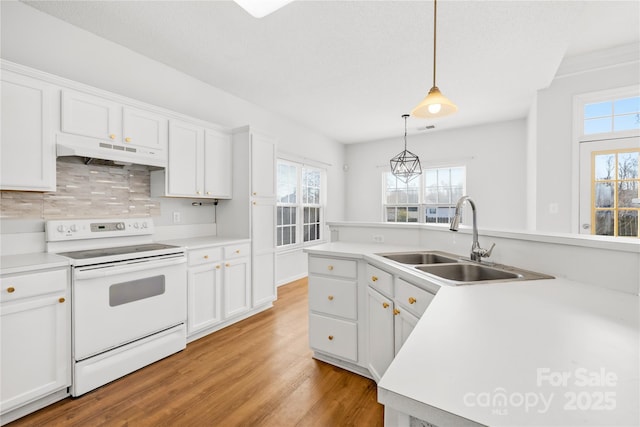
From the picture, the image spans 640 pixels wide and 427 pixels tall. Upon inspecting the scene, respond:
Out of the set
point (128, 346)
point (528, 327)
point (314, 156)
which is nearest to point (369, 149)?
point (314, 156)

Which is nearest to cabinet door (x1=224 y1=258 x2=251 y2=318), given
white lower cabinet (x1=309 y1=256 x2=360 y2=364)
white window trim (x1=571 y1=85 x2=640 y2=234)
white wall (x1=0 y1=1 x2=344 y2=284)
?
white wall (x1=0 y1=1 x2=344 y2=284)

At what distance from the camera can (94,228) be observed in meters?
2.41

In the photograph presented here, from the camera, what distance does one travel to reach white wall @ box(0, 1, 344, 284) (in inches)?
85.1

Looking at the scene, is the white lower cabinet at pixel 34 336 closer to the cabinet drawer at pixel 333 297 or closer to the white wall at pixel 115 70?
the white wall at pixel 115 70

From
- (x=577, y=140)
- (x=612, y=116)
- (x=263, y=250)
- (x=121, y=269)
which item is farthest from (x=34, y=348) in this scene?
(x=612, y=116)

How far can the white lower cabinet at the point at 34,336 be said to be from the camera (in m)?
1.64

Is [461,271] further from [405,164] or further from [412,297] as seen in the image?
[405,164]

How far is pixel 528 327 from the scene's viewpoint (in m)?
0.82

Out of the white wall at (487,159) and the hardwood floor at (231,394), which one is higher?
the white wall at (487,159)

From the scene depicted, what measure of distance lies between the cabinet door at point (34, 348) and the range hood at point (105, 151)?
3.26ft

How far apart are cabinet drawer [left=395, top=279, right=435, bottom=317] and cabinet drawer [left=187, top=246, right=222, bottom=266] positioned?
1.89m

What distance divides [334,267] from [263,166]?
1771mm

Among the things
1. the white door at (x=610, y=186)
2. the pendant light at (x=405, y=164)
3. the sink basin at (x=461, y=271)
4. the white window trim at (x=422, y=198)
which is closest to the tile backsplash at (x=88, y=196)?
the sink basin at (x=461, y=271)

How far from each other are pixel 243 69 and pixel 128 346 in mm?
2763
